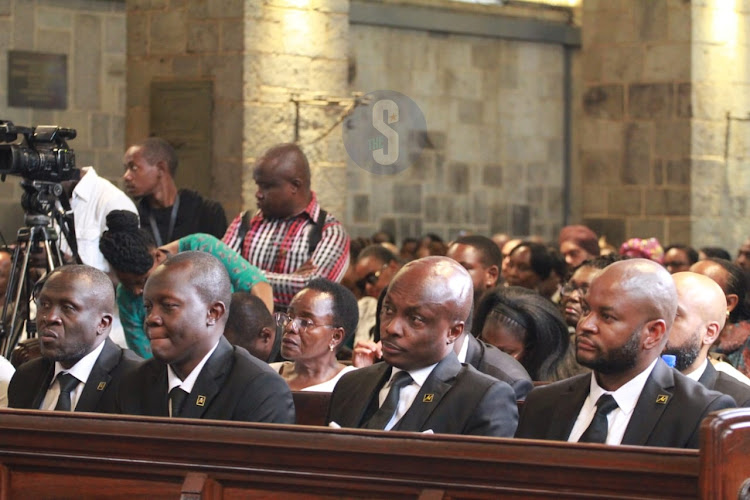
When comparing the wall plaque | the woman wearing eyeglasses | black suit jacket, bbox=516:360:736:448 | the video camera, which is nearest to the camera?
black suit jacket, bbox=516:360:736:448

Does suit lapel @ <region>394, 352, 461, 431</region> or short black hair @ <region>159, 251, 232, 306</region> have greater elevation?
short black hair @ <region>159, 251, 232, 306</region>

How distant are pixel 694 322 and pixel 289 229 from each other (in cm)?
212

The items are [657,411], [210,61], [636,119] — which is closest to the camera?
[657,411]

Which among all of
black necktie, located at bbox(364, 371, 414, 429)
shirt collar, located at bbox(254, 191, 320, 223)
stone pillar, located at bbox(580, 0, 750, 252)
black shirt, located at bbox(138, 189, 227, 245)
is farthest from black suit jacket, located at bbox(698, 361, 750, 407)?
stone pillar, located at bbox(580, 0, 750, 252)

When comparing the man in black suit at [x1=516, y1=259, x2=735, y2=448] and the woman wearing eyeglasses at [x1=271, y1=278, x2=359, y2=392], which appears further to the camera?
the woman wearing eyeglasses at [x1=271, y1=278, x2=359, y2=392]

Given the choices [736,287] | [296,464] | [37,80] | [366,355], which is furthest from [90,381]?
[37,80]

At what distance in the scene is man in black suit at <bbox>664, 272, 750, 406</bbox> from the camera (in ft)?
13.0

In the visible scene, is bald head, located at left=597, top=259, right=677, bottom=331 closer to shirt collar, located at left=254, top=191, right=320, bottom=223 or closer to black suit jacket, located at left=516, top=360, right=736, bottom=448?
black suit jacket, located at left=516, top=360, right=736, bottom=448

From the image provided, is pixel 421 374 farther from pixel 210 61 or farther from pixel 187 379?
pixel 210 61

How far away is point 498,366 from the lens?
4.22m

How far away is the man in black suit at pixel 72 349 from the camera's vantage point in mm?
4035

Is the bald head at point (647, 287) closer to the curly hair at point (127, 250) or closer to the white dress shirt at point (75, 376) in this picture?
the white dress shirt at point (75, 376)

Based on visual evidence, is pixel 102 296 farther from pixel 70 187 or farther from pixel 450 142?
pixel 450 142

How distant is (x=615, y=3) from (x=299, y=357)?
23.5ft
